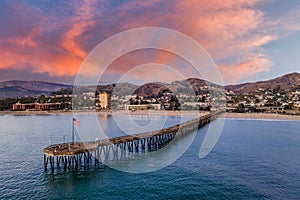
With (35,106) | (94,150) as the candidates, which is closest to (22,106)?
(35,106)

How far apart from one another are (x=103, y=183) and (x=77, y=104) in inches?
6261

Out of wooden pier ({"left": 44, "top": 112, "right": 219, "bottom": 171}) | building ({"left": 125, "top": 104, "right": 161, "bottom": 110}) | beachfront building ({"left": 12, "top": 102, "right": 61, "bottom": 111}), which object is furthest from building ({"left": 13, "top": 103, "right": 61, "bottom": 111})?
wooden pier ({"left": 44, "top": 112, "right": 219, "bottom": 171})

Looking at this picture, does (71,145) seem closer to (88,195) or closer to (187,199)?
(88,195)

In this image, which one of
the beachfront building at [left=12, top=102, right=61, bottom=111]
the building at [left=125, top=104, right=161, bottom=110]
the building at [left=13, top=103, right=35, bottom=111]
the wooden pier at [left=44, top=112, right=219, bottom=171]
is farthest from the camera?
the beachfront building at [left=12, top=102, right=61, bottom=111]

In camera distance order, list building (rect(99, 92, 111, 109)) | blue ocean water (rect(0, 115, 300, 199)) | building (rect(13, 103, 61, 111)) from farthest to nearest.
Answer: building (rect(99, 92, 111, 109))
building (rect(13, 103, 61, 111))
blue ocean water (rect(0, 115, 300, 199))

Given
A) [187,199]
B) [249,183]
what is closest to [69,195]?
[187,199]

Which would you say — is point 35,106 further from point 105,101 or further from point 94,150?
point 94,150

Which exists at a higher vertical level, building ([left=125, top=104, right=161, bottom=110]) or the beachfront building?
the beachfront building

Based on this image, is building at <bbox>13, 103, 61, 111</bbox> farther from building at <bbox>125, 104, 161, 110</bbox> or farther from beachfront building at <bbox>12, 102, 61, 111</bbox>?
building at <bbox>125, 104, 161, 110</bbox>

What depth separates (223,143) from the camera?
5059cm

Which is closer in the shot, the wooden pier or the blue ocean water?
the blue ocean water

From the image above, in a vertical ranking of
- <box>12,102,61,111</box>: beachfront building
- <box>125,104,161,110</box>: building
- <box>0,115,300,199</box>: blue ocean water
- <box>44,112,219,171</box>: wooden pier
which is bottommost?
<box>0,115,300,199</box>: blue ocean water

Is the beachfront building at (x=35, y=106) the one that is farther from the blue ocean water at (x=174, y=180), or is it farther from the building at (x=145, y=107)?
the blue ocean water at (x=174, y=180)

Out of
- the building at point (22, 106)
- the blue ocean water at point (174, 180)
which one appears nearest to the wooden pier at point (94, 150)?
the blue ocean water at point (174, 180)
